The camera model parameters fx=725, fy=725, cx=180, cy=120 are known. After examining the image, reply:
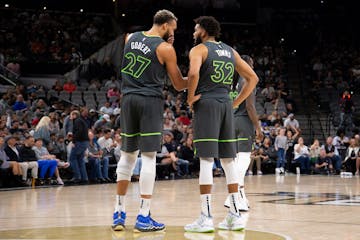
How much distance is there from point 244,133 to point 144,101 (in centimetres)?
266

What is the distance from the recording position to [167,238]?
6.54 m

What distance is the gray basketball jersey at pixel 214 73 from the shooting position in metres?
7.30

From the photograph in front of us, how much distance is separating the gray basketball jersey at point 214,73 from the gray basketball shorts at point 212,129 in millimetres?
91

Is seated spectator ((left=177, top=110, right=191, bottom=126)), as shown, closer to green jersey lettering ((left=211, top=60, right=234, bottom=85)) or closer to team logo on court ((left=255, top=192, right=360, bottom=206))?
team logo on court ((left=255, top=192, right=360, bottom=206))

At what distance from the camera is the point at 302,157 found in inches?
820

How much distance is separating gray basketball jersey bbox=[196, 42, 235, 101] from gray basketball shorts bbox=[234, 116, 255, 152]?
2.20 m

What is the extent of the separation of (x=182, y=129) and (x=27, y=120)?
164 inches

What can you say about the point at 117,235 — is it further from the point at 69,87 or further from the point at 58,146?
the point at 69,87

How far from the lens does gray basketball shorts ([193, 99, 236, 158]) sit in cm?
724

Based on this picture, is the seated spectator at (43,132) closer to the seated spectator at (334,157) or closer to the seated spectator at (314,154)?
the seated spectator at (314,154)

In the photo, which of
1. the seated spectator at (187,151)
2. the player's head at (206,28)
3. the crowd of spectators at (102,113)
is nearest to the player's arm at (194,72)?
the player's head at (206,28)

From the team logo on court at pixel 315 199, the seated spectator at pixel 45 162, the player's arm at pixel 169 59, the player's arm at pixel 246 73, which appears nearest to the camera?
the player's arm at pixel 169 59

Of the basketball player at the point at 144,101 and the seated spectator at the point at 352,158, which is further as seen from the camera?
the seated spectator at the point at 352,158

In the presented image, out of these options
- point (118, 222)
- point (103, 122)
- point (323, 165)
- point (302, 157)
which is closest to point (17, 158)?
point (103, 122)
